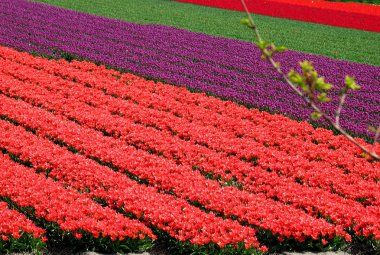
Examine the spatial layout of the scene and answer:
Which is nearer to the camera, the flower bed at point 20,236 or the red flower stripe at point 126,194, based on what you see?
the flower bed at point 20,236

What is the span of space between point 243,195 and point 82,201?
229 cm

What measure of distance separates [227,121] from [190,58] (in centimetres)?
752

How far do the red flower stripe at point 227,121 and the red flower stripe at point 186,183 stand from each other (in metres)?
1.61

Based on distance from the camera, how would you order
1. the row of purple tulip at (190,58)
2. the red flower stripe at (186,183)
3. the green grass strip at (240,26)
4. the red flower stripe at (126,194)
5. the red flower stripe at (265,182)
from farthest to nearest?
1. the green grass strip at (240,26)
2. the row of purple tulip at (190,58)
3. the red flower stripe at (265,182)
4. the red flower stripe at (186,183)
5. the red flower stripe at (126,194)

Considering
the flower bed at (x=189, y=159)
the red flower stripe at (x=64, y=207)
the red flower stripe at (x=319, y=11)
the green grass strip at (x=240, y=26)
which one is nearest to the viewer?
the red flower stripe at (x=64, y=207)

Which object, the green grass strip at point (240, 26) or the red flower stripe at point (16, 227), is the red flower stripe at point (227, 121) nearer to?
the red flower stripe at point (16, 227)

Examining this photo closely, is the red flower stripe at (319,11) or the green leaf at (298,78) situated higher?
the green leaf at (298,78)

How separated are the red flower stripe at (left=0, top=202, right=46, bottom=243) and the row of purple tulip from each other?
8.09 m

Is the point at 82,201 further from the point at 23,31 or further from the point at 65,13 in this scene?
the point at 65,13

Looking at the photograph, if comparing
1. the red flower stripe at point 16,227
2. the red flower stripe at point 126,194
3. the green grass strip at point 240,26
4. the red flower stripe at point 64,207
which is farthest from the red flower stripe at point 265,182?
the green grass strip at point 240,26

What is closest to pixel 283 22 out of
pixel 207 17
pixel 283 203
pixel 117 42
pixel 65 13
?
pixel 207 17

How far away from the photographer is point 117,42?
70.6 feet

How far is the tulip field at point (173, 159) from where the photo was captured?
7379 mm

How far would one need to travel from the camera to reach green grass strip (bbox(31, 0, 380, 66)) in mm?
25422
